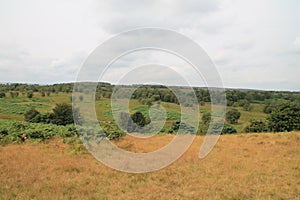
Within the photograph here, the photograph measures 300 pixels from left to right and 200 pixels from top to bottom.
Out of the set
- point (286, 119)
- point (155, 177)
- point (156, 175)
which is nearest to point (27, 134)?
point (156, 175)

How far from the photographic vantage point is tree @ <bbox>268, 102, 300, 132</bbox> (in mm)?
31188

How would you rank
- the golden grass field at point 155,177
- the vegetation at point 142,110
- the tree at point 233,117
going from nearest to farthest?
the golden grass field at point 155,177, the vegetation at point 142,110, the tree at point 233,117

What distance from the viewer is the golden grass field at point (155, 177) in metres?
6.99

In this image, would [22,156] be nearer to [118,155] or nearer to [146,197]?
[118,155]

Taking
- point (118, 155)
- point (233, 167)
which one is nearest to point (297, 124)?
point (233, 167)

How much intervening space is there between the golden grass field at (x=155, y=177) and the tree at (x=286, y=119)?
21214 millimetres

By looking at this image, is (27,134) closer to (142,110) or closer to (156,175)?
(156,175)

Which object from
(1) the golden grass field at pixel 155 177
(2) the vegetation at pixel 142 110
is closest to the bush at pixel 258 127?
(2) the vegetation at pixel 142 110

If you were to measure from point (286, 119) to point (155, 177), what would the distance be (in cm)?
2911

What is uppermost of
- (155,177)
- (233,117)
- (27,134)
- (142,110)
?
(142,110)

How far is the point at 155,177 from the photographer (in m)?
8.77

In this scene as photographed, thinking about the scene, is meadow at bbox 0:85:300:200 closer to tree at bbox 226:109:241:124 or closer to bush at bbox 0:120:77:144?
bush at bbox 0:120:77:144

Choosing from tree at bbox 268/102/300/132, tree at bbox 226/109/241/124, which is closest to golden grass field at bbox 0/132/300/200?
tree at bbox 268/102/300/132

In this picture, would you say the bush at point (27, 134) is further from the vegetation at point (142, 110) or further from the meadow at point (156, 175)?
the vegetation at point (142, 110)
